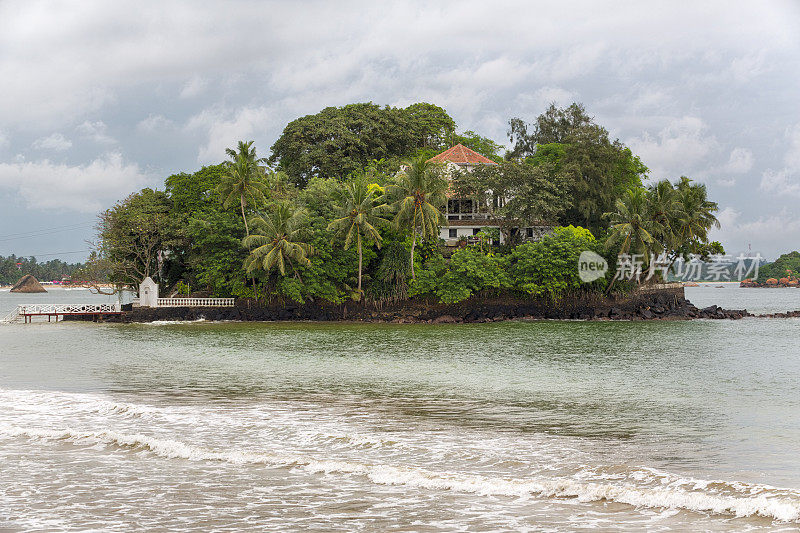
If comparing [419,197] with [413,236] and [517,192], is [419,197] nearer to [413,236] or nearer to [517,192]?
[413,236]

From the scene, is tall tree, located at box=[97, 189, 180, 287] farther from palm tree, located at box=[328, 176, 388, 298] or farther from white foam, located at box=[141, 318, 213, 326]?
palm tree, located at box=[328, 176, 388, 298]

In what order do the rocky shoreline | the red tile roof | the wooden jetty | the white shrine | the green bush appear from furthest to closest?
the red tile roof, the white shrine, the wooden jetty, the rocky shoreline, the green bush

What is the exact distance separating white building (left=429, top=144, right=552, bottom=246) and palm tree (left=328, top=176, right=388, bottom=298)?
1147cm

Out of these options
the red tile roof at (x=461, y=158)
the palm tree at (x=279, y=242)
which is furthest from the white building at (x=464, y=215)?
the palm tree at (x=279, y=242)

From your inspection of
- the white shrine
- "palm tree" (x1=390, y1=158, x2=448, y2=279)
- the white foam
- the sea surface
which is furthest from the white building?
the sea surface

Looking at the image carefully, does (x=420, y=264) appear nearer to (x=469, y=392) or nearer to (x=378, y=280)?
(x=378, y=280)

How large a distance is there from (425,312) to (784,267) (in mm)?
153168

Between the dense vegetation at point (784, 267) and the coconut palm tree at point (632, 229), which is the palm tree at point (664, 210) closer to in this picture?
the coconut palm tree at point (632, 229)

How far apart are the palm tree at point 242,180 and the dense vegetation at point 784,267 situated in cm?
16003

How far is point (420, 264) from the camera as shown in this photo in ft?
177

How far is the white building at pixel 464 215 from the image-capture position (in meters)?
60.6

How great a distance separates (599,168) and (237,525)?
55566 millimetres

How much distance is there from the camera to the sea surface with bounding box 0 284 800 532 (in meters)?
7.75

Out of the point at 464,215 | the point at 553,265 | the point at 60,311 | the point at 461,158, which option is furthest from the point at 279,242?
the point at 461,158
